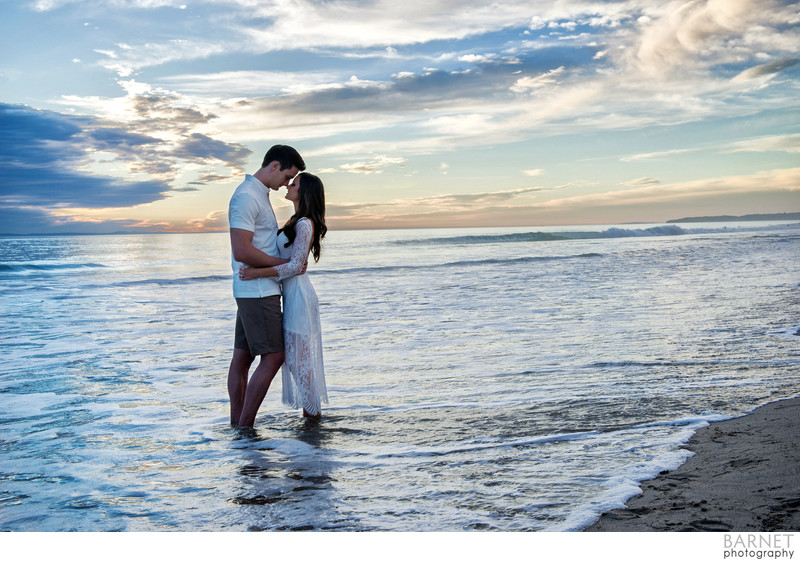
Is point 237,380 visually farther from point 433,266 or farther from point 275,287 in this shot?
point 433,266

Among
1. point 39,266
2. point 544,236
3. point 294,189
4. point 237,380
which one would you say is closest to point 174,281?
point 39,266

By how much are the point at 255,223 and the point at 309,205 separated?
44 centimetres

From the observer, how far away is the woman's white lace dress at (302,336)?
172 inches

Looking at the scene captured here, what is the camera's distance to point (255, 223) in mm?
4148

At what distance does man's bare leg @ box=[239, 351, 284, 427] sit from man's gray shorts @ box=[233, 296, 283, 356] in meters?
0.11

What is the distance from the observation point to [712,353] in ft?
20.4

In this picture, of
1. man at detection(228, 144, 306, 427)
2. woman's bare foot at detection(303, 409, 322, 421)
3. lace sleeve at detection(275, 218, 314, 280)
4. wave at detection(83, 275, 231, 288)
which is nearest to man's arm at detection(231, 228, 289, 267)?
man at detection(228, 144, 306, 427)

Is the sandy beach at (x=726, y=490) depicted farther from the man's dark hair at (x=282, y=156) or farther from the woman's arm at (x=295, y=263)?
the man's dark hair at (x=282, y=156)

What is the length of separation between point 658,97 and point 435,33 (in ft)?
13.6

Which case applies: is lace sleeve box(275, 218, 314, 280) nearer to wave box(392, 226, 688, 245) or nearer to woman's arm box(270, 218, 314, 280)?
woman's arm box(270, 218, 314, 280)

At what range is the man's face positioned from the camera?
13.6 ft

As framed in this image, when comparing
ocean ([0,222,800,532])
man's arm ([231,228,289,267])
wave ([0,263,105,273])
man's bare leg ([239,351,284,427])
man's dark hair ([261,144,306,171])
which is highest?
man's dark hair ([261,144,306,171])
